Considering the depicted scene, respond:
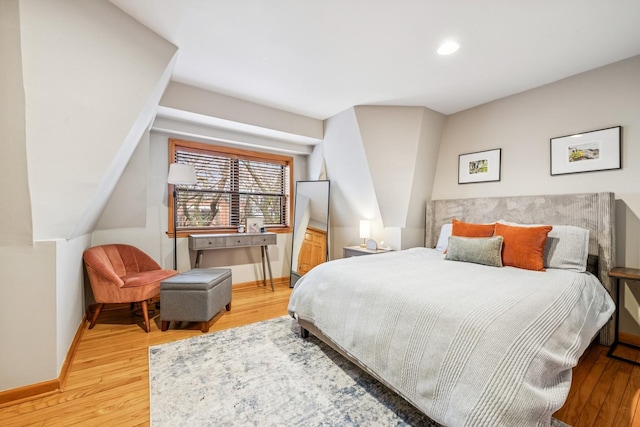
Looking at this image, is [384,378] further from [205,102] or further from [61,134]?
[205,102]

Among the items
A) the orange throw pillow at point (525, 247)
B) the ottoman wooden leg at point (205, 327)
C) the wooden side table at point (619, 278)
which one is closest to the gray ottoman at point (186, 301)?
the ottoman wooden leg at point (205, 327)

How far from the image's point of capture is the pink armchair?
2.47 m

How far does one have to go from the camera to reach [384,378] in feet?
4.94

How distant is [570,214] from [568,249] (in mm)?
454

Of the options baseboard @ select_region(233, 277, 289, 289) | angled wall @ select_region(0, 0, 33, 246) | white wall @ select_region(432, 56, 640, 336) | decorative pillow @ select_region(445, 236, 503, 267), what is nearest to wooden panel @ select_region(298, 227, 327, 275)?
baseboard @ select_region(233, 277, 289, 289)

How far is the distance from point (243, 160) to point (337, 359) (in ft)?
9.83

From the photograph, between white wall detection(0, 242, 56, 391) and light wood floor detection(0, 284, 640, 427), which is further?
white wall detection(0, 242, 56, 391)

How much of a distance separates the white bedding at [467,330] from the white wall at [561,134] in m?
0.77

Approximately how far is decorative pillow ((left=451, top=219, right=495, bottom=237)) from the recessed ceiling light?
63.0 inches

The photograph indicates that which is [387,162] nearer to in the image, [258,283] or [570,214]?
[570,214]

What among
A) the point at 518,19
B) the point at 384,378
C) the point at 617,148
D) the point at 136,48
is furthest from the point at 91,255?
the point at 617,148

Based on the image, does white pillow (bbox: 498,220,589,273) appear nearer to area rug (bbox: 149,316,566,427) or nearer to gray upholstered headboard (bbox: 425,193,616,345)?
gray upholstered headboard (bbox: 425,193,616,345)

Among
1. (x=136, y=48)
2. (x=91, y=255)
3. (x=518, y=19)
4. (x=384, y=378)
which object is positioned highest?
(x=518, y=19)

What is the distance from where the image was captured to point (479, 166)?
3326mm
